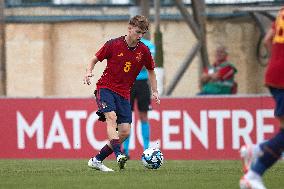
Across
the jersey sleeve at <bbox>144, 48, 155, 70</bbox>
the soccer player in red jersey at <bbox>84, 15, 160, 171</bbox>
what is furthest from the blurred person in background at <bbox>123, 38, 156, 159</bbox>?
the soccer player in red jersey at <bbox>84, 15, 160, 171</bbox>

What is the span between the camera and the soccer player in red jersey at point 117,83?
51.5 ft

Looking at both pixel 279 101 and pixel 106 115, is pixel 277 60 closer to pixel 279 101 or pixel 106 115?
pixel 279 101

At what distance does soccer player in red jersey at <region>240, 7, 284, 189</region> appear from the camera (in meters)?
11.5

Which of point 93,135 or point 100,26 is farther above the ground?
point 100,26

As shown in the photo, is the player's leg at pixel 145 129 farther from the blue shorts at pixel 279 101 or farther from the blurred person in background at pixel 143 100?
the blue shorts at pixel 279 101

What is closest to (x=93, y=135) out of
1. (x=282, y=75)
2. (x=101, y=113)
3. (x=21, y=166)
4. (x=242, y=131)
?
(x=242, y=131)

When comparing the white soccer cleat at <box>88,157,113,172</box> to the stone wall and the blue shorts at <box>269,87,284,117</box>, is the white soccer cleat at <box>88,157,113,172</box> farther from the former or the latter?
the stone wall

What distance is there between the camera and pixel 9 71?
2955 centimetres

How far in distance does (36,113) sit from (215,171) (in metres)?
7.15

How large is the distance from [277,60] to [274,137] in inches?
28.7

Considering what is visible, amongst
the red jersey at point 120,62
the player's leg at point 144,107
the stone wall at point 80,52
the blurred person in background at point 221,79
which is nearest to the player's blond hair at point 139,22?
the red jersey at point 120,62

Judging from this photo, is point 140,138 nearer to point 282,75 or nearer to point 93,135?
point 93,135

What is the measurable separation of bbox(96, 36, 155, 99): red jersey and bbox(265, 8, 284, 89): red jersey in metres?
4.29

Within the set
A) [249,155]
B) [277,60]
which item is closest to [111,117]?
[249,155]
